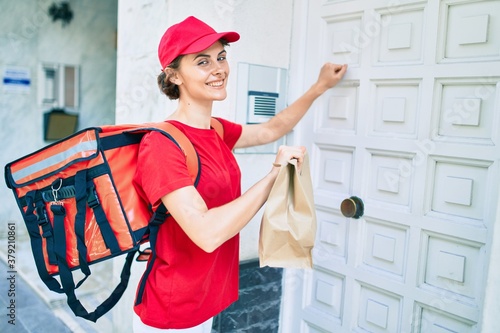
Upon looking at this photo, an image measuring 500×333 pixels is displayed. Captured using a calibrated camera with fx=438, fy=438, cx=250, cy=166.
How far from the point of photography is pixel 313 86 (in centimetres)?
239

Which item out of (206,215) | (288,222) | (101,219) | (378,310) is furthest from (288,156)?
(378,310)

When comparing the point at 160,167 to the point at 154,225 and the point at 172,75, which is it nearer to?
the point at 154,225

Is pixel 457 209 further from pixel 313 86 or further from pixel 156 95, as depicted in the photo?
pixel 156 95

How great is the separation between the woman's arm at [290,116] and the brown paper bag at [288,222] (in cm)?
74

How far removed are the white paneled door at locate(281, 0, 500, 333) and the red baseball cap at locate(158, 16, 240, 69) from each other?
895 mm

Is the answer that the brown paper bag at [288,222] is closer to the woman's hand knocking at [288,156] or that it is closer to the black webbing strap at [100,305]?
the woman's hand knocking at [288,156]

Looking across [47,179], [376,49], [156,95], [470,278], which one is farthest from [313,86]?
[47,179]

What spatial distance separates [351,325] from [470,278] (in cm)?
73

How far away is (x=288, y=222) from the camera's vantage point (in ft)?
5.38

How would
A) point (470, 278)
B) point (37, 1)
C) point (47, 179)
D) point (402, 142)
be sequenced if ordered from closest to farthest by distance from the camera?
point (47, 179)
point (470, 278)
point (402, 142)
point (37, 1)

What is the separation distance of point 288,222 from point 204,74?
675 mm

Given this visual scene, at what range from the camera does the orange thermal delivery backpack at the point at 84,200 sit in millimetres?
1618

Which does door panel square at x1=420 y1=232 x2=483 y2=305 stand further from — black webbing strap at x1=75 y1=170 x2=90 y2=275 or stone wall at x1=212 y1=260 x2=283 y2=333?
black webbing strap at x1=75 y1=170 x2=90 y2=275

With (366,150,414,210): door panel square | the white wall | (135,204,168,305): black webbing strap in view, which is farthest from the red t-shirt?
the white wall
